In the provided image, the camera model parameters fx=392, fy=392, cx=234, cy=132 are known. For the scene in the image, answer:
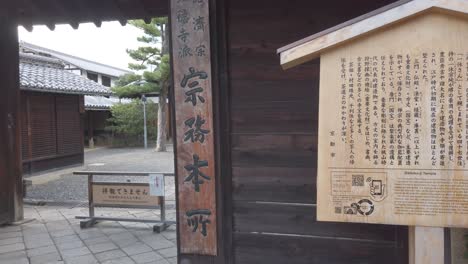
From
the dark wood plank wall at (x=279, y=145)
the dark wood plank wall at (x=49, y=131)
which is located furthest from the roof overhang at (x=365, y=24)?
the dark wood plank wall at (x=49, y=131)

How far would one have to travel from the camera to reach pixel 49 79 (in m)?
15.0

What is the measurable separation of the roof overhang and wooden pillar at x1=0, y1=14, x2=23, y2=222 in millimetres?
5452

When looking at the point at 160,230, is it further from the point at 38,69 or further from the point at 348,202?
the point at 38,69

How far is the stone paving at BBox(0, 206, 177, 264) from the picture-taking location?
4.96 meters

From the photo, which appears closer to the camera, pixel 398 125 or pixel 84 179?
pixel 398 125

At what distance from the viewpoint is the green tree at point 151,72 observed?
19734 millimetres

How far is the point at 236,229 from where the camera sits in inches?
163

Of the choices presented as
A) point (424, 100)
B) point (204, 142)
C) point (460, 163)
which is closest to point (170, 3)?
point (204, 142)

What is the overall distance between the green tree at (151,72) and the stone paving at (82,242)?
1316 cm

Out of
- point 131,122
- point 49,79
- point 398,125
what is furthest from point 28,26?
point 131,122

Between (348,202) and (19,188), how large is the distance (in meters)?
5.98

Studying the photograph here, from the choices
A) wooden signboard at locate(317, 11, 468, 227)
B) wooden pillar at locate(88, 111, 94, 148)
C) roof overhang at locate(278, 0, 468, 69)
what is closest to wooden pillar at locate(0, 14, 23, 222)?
roof overhang at locate(278, 0, 468, 69)

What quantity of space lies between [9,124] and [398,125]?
6.18 metres

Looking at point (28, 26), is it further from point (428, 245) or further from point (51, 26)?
point (428, 245)
